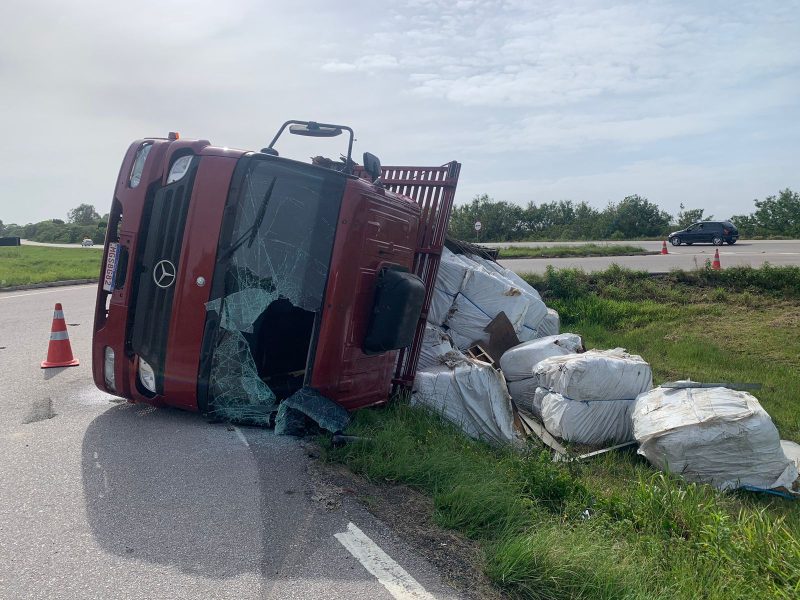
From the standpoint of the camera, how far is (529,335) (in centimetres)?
829

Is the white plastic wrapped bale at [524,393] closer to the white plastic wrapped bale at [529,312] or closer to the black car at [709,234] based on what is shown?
the white plastic wrapped bale at [529,312]

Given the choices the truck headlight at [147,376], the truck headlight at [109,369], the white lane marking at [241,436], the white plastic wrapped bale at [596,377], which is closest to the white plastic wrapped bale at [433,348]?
the white plastic wrapped bale at [596,377]

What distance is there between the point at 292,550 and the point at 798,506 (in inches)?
156

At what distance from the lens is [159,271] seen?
4668 mm

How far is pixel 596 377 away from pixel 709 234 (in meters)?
29.8

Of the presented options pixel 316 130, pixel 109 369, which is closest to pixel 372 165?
pixel 316 130

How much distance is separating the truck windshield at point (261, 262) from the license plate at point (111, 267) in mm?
767

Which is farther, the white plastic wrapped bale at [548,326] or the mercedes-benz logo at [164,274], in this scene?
the white plastic wrapped bale at [548,326]

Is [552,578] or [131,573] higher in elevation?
[552,578]

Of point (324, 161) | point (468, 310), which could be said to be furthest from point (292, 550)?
point (468, 310)

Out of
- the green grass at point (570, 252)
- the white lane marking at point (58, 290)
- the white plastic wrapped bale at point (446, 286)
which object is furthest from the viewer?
the green grass at point (570, 252)

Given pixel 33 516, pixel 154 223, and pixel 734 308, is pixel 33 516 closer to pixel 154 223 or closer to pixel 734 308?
pixel 154 223

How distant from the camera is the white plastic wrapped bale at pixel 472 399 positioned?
591 centimetres

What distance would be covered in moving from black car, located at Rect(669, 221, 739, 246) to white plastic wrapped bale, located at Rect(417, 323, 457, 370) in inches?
1148
